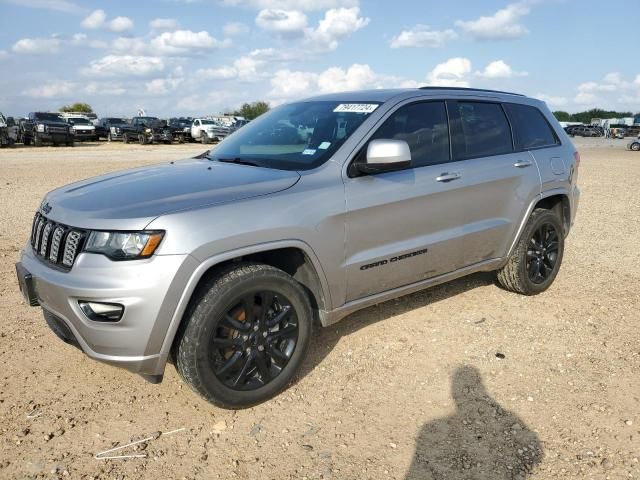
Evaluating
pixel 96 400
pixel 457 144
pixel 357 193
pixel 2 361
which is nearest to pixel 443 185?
pixel 457 144

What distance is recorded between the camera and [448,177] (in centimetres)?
405

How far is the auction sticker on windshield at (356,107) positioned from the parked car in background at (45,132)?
92.9 ft

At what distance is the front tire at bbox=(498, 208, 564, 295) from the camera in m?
4.86

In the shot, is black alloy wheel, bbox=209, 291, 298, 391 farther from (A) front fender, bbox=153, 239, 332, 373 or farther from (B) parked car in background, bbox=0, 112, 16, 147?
(B) parked car in background, bbox=0, 112, 16, 147

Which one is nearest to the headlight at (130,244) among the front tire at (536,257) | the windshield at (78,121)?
the front tire at (536,257)

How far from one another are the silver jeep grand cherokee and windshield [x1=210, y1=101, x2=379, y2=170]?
15mm

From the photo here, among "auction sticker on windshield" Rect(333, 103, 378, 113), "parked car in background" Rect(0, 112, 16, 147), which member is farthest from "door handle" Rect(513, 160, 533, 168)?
"parked car in background" Rect(0, 112, 16, 147)

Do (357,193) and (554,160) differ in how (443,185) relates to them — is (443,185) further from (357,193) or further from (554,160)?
(554,160)

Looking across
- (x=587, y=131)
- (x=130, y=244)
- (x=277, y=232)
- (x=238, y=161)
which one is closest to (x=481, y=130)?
(x=238, y=161)

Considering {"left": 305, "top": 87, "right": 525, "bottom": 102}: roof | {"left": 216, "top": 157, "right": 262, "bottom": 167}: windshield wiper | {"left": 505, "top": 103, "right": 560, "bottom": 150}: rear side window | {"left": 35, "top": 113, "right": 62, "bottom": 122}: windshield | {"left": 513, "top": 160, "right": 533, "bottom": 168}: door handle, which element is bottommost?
{"left": 513, "top": 160, "right": 533, "bottom": 168}: door handle

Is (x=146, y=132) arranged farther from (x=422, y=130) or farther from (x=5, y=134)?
(x=422, y=130)

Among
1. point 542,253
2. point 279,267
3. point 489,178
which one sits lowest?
point 542,253

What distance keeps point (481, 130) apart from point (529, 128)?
75 centimetres

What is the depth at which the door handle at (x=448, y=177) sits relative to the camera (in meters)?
3.99
